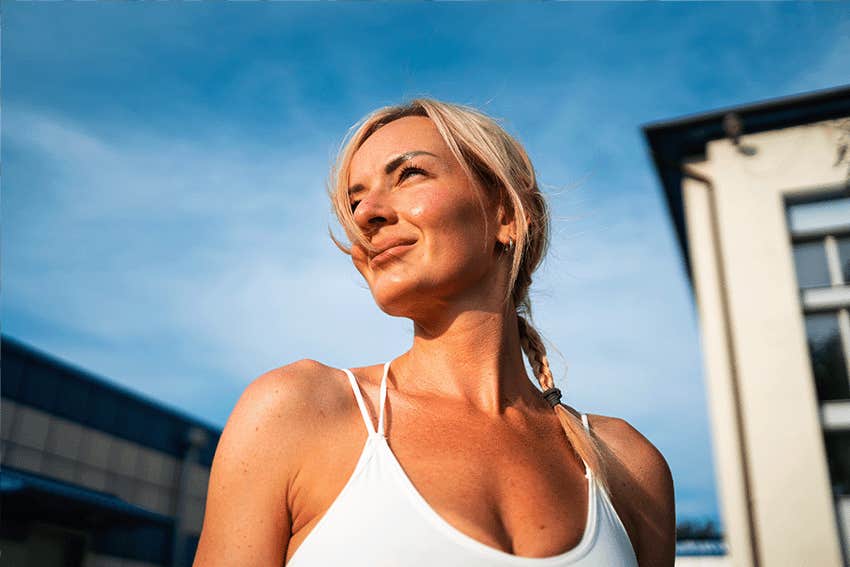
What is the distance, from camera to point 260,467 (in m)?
1.39

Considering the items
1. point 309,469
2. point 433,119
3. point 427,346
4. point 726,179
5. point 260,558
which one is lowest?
point 260,558

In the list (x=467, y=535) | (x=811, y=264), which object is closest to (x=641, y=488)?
(x=467, y=535)

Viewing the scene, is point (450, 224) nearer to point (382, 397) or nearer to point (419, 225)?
point (419, 225)

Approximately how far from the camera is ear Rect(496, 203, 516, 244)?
195 cm

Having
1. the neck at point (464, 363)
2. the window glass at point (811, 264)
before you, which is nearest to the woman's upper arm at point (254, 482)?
the neck at point (464, 363)

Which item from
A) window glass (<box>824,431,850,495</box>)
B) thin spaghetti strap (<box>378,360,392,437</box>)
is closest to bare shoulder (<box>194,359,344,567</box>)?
thin spaghetti strap (<box>378,360,392,437</box>)

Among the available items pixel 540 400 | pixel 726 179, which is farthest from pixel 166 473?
pixel 540 400

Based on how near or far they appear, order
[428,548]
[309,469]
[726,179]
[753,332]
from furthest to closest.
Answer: [726,179], [753,332], [309,469], [428,548]

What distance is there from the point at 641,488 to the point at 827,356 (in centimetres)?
394

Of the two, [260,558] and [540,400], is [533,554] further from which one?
[540,400]

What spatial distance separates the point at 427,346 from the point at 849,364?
13.5 feet

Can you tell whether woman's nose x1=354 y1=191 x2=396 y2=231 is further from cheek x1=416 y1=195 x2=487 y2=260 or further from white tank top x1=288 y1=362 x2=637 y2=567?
white tank top x1=288 y1=362 x2=637 y2=567

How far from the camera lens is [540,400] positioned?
1985 mm

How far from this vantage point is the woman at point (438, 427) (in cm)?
135
